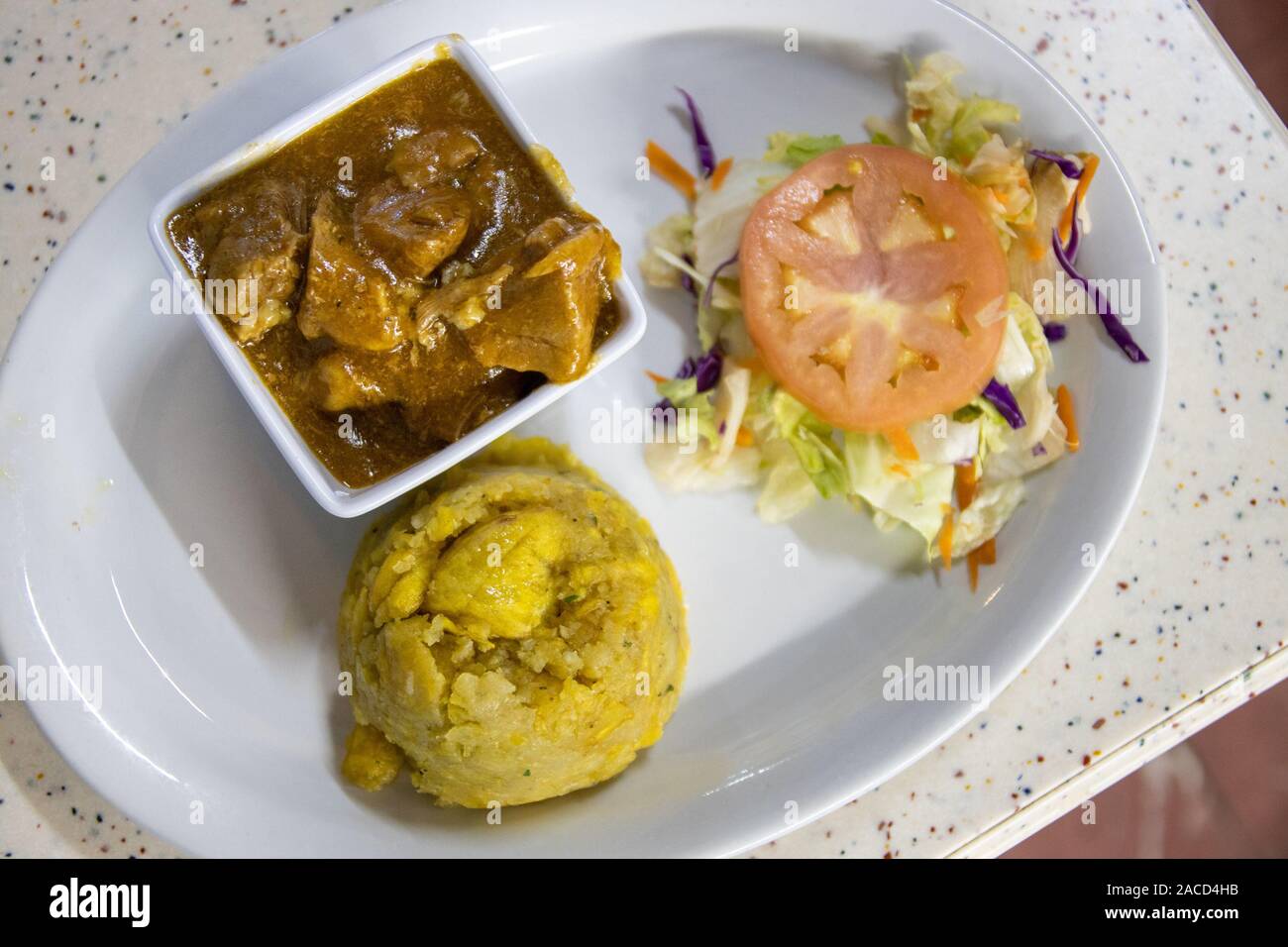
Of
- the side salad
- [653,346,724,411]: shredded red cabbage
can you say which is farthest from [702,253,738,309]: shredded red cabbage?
[653,346,724,411]: shredded red cabbage

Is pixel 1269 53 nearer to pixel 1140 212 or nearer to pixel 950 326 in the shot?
pixel 1140 212

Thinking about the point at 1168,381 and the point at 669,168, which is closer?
the point at 669,168

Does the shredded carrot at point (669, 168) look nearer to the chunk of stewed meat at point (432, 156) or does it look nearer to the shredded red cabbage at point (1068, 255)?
the chunk of stewed meat at point (432, 156)

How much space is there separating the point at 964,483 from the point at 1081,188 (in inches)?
32.5

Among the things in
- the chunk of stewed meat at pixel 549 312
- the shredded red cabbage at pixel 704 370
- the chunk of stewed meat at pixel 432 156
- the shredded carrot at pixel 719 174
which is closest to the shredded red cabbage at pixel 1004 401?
the shredded red cabbage at pixel 704 370

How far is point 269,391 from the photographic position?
7.12 feet

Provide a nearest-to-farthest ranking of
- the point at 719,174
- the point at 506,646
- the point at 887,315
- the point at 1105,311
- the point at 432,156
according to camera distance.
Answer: the point at 432,156 < the point at 506,646 < the point at 887,315 < the point at 1105,311 < the point at 719,174

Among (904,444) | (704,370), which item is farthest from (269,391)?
(904,444)

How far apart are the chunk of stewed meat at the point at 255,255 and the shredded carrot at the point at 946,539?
1.74 meters

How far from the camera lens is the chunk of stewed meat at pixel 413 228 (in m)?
2.10

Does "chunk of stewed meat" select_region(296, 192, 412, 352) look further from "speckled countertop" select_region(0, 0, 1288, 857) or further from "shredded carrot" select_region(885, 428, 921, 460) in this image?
"shredded carrot" select_region(885, 428, 921, 460)

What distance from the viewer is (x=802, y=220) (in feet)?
8.78

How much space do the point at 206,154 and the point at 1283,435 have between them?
3089 mm

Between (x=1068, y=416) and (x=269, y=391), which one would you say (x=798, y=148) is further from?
(x=269, y=391)
